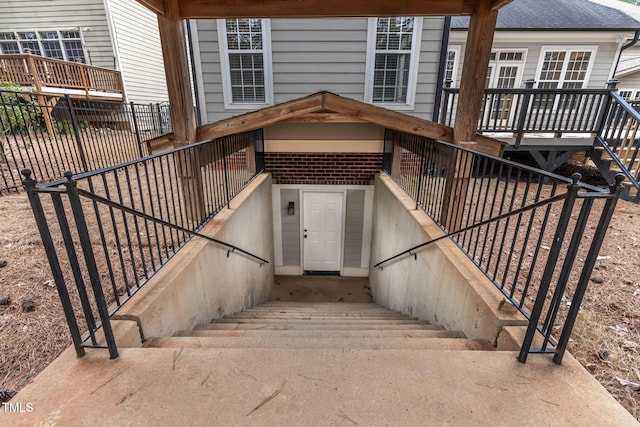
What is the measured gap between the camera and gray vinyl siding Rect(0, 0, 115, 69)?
9.90m

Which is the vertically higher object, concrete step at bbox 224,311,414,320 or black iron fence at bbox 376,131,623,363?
black iron fence at bbox 376,131,623,363

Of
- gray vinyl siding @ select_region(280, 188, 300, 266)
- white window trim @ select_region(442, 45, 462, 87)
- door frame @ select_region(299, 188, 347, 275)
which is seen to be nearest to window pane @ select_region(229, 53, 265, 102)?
gray vinyl siding @ select_region(280, 188, 300, 266)

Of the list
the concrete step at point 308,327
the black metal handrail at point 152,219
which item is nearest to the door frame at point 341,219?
the black metal handrail at point 152,219

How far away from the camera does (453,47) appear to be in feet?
27.0

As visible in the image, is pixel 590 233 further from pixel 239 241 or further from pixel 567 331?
pixel 239 241

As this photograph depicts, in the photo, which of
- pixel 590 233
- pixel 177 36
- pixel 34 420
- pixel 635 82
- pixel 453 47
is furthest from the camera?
pixel 635 82

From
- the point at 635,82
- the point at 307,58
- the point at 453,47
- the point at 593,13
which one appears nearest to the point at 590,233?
the point at 307,58

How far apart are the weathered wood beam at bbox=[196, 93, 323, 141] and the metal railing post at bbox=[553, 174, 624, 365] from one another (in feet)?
10.0

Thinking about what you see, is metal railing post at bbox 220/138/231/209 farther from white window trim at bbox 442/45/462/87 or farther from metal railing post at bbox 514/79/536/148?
white window trim at bbox 442/45/462/87

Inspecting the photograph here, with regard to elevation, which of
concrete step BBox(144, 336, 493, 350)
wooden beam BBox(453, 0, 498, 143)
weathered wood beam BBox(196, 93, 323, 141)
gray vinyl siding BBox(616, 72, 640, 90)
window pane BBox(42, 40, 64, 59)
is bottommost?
concrete step BBox(144, 336, 493, 350)

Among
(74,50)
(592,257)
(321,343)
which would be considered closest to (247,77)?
(321,343)

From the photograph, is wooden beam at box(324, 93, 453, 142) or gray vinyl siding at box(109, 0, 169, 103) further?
gray vinyl siding at box(109, 0, 169, 103)

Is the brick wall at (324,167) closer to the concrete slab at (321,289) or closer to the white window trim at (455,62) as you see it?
the concrete slab at (321,289)

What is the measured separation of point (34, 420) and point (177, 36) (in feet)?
11.0
